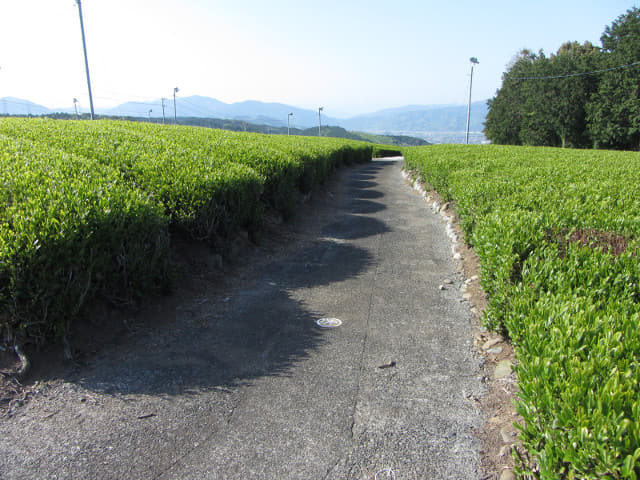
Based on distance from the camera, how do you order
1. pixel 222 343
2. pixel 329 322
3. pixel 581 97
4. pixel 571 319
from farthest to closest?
1. pixel 581 97
2. pixel 329 322
3. pixel 222 343
4. pixel 571 319

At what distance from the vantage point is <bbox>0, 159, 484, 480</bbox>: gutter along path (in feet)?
8.87

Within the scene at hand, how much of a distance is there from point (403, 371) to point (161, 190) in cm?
434

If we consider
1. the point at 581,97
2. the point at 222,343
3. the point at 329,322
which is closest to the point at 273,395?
the point at 222,343

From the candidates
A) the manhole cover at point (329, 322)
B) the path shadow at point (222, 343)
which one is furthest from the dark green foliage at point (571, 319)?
the path shadow at point (222, 343)

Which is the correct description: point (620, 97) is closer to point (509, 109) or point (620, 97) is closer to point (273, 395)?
point (509, 109)

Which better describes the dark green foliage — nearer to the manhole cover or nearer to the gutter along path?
the gutter along path

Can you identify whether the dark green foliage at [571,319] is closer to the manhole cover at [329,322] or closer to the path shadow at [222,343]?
the manhole cover at [329,322]

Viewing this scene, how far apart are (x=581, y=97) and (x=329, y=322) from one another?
51135mm

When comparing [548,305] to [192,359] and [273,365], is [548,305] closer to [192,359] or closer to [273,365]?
[273,365]

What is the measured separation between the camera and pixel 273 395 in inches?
134

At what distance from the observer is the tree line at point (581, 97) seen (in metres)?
39.0

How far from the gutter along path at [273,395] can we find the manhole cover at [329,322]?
0.25ft

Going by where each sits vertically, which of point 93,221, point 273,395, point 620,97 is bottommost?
point 273,395

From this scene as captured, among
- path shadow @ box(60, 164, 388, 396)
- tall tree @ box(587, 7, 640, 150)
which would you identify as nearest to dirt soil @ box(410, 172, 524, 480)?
path shadow @ box(60, 164, 388, 396)
